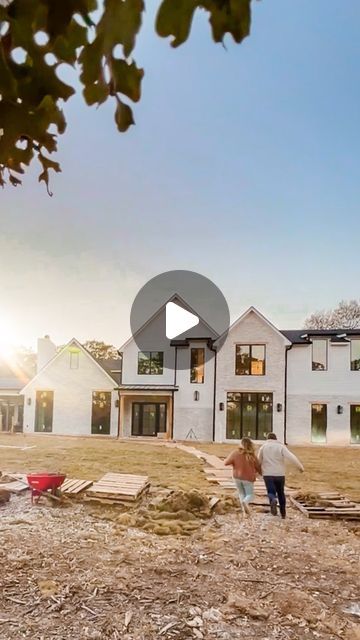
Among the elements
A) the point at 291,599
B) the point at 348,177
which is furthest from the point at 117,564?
the point at 348,177

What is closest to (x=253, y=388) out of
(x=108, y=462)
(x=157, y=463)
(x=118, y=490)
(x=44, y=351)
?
(x=157, y=463)

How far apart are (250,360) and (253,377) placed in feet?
3.51

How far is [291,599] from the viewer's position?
583 cm

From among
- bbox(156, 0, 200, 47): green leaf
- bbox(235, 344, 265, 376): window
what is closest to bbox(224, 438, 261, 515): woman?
bbox(156, 0, 200, 47): green leaf

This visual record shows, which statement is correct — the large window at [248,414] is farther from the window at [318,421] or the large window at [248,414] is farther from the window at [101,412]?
the window at [101,412]

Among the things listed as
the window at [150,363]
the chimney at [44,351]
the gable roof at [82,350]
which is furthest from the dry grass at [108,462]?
the chimney at [44,351]

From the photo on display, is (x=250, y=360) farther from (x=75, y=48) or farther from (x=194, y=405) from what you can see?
(x=75, y=48)

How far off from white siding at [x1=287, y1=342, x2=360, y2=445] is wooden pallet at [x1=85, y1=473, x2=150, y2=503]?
60.9 ft

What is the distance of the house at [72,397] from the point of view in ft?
104

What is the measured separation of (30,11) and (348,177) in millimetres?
17494

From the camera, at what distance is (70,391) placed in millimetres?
32531

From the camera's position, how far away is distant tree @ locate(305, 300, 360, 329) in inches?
1858

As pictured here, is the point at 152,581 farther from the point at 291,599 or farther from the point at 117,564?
the point at 291,599

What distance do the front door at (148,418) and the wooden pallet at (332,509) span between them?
777 inches
